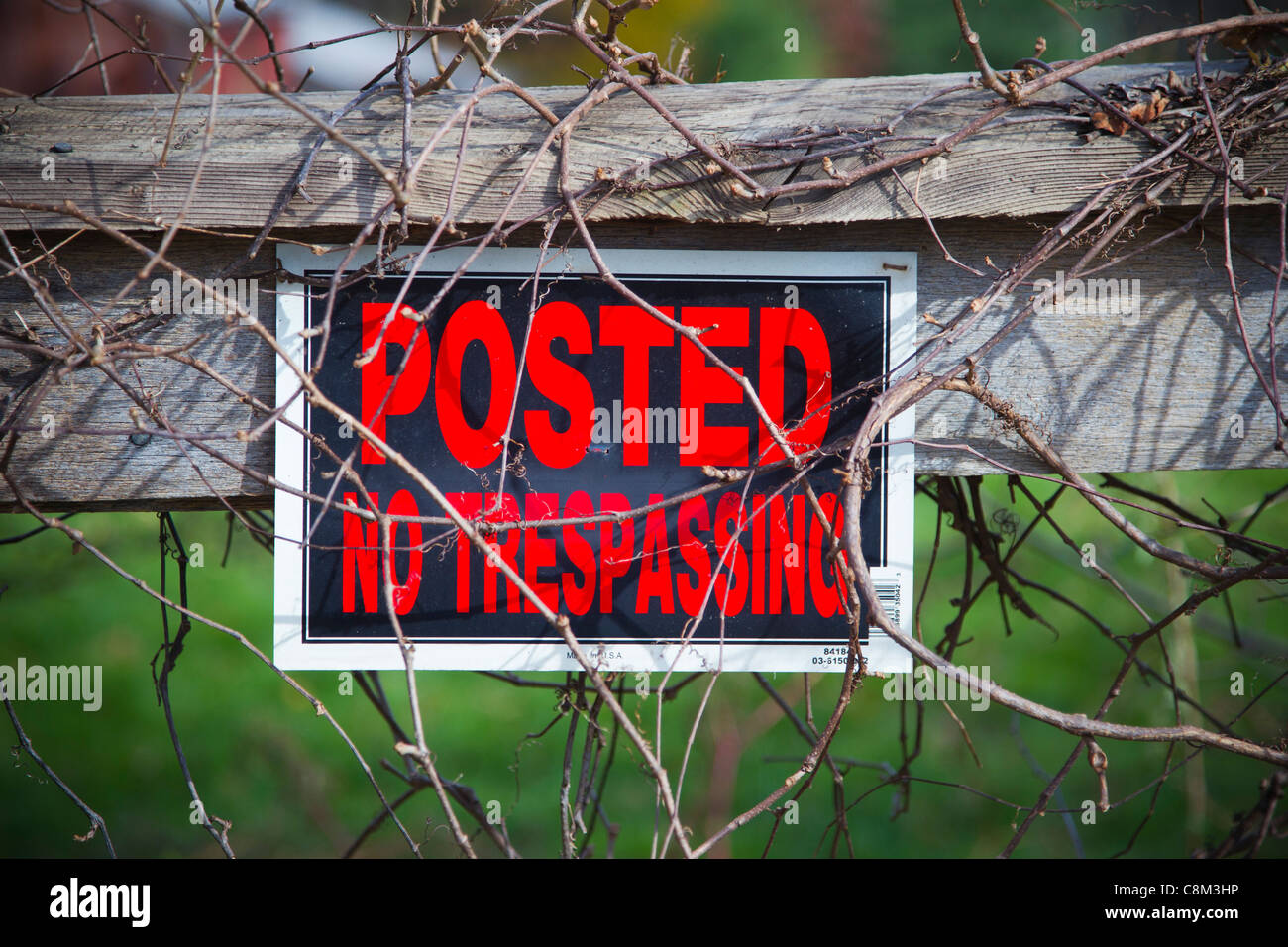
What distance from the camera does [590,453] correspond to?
1305mm

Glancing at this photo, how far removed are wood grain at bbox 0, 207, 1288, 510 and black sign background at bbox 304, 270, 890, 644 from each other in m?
0.08

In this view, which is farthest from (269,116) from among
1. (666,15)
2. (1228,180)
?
(666,15)

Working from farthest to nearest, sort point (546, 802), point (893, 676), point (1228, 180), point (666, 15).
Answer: point (666, 15) → point (546, 802) → point (893, 676) → point (1228, 180)

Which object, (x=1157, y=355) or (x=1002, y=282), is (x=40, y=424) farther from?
(x=1157, y=355)

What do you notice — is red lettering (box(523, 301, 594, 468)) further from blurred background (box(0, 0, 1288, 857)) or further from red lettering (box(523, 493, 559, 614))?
blurred background (box(0, 0, 1288, 857))

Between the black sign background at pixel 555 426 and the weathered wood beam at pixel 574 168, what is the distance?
4.5 inches

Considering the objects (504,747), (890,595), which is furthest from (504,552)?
(504,747)

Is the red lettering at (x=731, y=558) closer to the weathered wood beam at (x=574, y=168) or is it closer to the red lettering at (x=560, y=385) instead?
the red lettering at (x=560, y=385)

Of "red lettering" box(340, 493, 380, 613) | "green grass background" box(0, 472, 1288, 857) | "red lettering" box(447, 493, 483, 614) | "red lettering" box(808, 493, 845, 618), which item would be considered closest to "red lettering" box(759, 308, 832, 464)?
"red lettering" box(808, 493, 845, 618)

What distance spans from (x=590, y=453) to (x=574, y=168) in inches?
16.8

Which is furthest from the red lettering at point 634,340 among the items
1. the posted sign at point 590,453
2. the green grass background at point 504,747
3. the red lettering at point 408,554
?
the green grass background at point 504,747

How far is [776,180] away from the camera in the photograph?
1222mm

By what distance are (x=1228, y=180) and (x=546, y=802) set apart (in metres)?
3.69

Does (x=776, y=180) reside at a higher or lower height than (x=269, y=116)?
lower
